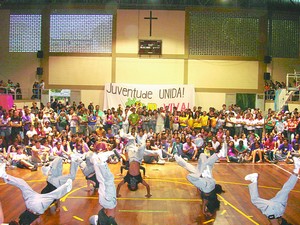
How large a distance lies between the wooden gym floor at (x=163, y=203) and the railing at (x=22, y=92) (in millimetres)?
7857

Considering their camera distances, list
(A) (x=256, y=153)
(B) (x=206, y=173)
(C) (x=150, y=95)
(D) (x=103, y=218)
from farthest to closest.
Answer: (C) (x=150, y=95) → (A) (x=256, y=153) → (B) (x=206, y=173) → (D) (x=103, y=218)

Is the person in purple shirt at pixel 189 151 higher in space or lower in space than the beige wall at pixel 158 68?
lower

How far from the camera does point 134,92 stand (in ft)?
70.1

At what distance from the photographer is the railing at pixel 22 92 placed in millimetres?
19969

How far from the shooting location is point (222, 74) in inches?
896

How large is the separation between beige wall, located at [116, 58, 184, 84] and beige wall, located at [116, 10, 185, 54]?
1.86ft

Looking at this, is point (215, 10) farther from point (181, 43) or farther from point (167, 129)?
point (167, 129)

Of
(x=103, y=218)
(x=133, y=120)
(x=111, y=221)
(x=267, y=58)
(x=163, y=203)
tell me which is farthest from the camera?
(x=267, y=58)

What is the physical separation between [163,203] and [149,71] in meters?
13.8

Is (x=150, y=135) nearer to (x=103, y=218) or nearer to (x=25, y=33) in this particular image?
(x=103, y=218)

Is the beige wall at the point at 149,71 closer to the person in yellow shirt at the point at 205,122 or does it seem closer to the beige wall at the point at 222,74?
the beige wall at the point at 222,74

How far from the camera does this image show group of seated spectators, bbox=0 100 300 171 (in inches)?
576

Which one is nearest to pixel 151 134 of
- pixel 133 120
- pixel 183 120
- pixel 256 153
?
pixel 133 120

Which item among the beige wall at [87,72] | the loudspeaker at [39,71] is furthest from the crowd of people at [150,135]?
the loudspeaker at [39,71]
